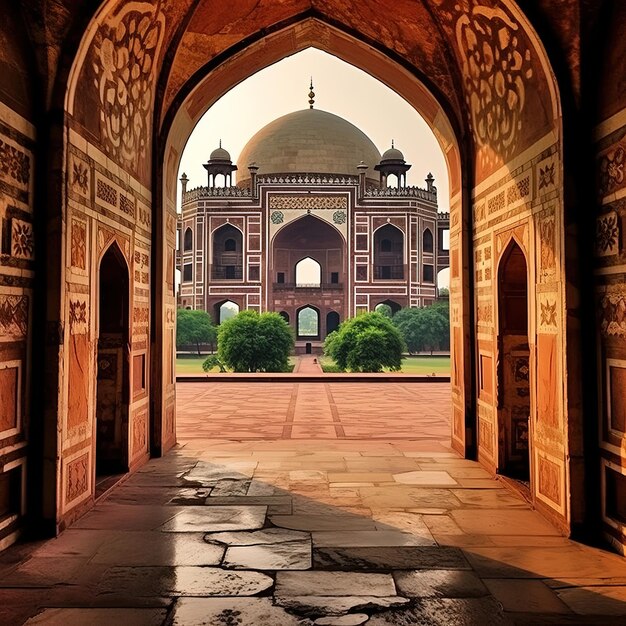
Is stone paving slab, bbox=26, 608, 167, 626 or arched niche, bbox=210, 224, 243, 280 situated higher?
arched niche, bbox=210, 224, 243, 280

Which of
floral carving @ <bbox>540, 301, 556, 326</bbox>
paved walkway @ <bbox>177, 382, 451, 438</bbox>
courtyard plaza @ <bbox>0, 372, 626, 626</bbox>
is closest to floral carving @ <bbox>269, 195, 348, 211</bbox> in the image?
paved walkway @ <bbox>177, 382, 451, 438</bbox>

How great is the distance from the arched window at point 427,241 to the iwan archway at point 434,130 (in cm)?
2425

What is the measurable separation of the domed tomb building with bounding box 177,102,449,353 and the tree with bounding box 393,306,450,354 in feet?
11.1

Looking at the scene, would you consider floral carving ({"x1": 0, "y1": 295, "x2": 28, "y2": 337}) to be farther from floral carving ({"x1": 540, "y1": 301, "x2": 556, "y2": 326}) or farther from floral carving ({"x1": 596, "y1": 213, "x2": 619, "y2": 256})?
floral carving ({"x1": 596, "y1": 213, "x2": 619, "y2": 256})

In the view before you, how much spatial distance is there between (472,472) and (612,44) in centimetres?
344

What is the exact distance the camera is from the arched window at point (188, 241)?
101 feet

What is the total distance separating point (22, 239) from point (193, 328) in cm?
2194

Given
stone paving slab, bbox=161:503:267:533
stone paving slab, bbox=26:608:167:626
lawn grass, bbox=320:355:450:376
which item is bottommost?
stone paving slab, bbox=26:608:167:626

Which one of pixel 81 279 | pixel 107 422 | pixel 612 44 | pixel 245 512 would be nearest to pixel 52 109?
pixel 81 279

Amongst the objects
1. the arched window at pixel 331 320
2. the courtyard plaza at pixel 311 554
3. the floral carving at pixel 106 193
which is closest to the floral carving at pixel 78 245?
the floral carving at pixel 106 193

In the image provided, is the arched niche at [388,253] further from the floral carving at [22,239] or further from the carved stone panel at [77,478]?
the floral carving at [22,239]

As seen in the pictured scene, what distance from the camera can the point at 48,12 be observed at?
3834 millimetres

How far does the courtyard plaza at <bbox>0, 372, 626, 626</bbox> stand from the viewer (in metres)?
2.76

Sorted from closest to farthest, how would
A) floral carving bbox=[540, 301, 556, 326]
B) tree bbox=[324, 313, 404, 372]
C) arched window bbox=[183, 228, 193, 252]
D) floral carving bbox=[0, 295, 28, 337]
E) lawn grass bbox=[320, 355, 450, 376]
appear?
1. floral carving bbox=[0, 295, 28, 337]
2. floral carving bbox=[540, 301, 556, 326]
3. tree bbox=[324, 313, 404, 372]
4. lawn grass bbox=[320, 355, 450, 376]
5. arched window bbox=[183, 228, 193, 252]
